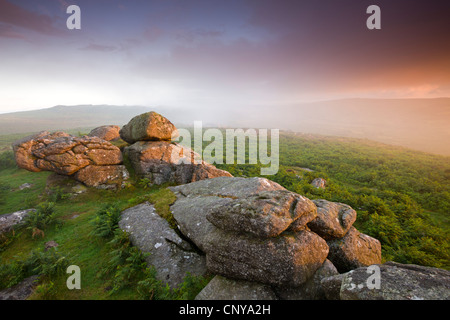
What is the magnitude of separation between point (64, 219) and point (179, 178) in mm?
8783

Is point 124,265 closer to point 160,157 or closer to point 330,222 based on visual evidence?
point 330,222

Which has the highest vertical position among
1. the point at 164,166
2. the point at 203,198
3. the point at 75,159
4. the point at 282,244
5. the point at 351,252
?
the point at 75,159

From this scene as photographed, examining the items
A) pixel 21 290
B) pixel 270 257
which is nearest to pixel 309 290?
pixel 270 257

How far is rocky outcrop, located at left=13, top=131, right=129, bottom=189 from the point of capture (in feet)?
47.7

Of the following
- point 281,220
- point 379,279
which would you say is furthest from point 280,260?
point 379,279

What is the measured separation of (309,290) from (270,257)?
174 cm

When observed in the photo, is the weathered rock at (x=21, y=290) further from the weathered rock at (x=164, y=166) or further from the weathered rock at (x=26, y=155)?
the weathered rock at (x=26, y=155)

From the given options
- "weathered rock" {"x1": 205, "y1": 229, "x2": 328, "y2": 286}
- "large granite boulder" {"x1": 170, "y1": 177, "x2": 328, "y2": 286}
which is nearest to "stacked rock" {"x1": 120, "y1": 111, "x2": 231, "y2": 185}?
"large granite boulder" {"x1": 170, "y1": 177, "x2": 328, "y2": 286}

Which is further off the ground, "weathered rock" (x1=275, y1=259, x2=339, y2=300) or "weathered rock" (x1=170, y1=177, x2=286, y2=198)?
"weathered rock" (x1=170, y1=177, x2=286, y2=198)

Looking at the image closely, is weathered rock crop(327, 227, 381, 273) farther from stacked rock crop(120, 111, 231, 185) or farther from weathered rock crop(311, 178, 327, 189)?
weathered rock crop(311, 178, 327, 189)

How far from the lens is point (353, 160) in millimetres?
34719

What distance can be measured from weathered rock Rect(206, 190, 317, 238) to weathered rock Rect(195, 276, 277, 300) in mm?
1811

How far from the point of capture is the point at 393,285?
15.0 ft

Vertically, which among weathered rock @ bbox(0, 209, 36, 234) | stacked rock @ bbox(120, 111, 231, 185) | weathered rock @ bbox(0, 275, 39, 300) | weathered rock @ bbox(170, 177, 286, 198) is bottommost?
weathered rock @ bbox(0, 275, 39, 300)
